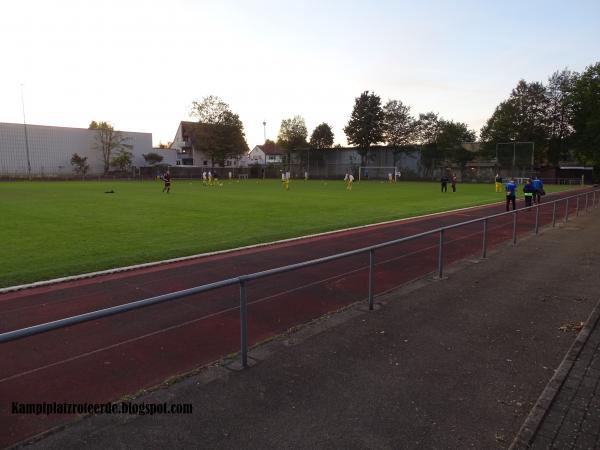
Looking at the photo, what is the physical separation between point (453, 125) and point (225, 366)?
71159 millimetres

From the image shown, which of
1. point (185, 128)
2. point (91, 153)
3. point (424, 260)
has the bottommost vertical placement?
point (424, 260)

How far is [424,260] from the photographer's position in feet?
33.7

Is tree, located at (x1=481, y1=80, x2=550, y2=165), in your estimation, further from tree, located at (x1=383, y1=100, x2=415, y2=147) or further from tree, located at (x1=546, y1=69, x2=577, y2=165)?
tree, located at (x1=383, y1=100, x2=415, y2=147)

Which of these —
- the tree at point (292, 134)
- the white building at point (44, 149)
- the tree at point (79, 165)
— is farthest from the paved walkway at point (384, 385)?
the tree at point (292, 134)

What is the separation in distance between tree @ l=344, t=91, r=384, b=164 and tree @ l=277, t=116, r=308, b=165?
14.6 meters

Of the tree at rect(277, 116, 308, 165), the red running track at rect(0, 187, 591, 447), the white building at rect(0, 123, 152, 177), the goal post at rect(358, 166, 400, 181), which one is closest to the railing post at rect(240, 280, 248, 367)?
the red running track at rect(0, 187, 591, 447)

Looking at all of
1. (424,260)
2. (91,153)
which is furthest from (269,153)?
(424,260)

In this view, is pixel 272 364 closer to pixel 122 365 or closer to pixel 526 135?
pixel 122 365

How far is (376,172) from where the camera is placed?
242ft

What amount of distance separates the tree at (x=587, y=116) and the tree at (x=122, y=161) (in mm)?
67492

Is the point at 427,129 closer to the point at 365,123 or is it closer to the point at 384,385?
the point at 365,123

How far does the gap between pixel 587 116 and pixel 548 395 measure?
244 ft

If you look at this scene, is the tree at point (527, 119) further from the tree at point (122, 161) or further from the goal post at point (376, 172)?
the tree at point (122, 161)

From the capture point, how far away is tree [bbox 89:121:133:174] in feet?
229
